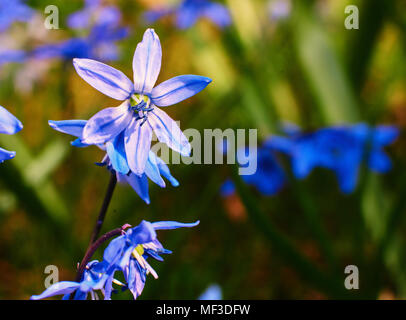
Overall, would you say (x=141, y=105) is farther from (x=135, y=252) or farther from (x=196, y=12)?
(x=196, y=12)

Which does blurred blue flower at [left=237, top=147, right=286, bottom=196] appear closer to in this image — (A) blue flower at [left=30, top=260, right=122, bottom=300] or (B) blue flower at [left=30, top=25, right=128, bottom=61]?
(B) blue flower at [left=30, top=25, right=128, bottom=61]

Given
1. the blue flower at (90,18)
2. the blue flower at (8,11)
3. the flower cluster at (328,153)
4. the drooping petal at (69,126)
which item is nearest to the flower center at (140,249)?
the drooping petal at (69,126)

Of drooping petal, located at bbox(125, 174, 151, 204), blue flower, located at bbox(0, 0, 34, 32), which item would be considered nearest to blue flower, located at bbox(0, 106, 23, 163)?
drooping petal, located at bbox(125, 174, 151, 204)

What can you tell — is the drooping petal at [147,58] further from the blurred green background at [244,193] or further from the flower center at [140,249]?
the blurred green background at [244,193]

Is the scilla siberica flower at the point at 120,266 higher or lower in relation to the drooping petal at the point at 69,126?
lower

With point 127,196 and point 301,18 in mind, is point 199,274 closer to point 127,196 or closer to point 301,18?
point 127,196
